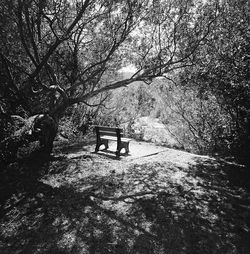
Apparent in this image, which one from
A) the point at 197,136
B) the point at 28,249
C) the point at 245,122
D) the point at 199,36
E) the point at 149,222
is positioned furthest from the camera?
the point at 197,136

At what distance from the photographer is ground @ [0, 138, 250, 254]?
8.97ft

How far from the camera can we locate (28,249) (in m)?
2.62

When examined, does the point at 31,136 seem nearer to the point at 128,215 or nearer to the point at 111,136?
the point at 111,136

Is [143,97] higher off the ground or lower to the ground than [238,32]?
lower

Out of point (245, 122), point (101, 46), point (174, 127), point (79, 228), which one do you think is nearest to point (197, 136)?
point (174, 127)

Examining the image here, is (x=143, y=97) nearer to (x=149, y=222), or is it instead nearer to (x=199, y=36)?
(x=199, y=36)

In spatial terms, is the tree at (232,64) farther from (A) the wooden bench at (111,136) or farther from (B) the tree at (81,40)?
(A) the wooden bench at (111,136)

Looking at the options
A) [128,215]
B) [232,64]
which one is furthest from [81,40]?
[128,215]

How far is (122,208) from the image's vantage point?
353 cm

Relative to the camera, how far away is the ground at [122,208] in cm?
273

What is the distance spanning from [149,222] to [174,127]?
13048mm

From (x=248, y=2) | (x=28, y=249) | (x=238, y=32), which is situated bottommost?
(x=28, y=249)

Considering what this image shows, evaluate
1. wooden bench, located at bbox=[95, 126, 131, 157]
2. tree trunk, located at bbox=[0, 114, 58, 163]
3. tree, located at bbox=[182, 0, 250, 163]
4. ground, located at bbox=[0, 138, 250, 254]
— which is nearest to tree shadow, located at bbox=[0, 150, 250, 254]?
ground, located at bbox=[0, 138, 250, 254]

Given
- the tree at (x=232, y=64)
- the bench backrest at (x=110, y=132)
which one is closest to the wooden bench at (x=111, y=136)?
the bench backrest at (x=110, y=132)
